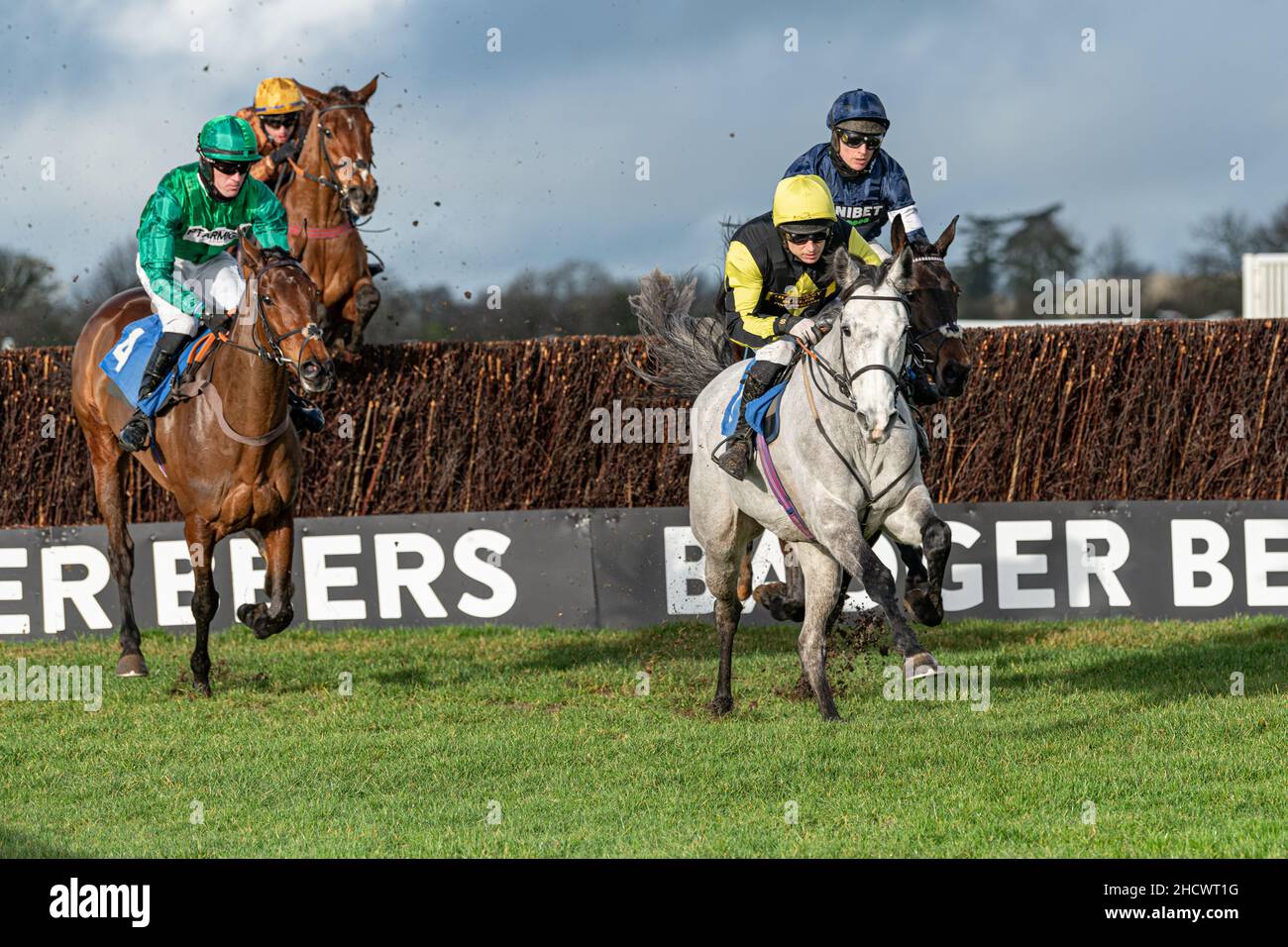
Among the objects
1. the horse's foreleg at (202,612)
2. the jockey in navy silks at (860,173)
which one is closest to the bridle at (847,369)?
the jockey in navy silks at (860,173)

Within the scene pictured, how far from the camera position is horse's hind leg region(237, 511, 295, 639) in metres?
8.89

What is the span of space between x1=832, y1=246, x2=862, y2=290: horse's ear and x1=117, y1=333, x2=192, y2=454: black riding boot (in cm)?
410

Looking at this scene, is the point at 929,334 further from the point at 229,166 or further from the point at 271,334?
the point at 229,166

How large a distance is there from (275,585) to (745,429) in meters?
2.85

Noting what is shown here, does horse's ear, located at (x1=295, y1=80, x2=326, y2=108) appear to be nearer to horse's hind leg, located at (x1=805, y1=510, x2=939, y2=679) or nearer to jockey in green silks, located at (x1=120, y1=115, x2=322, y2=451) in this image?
jockey in green silks, located at (x1=120, y1=115, x2=322, y2=451)

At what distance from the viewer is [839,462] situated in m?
7.41

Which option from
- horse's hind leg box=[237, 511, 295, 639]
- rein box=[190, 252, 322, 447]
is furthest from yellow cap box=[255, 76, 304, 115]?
horse's hind leg box=[237, 511, 295, 639]

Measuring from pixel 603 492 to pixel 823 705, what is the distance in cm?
496

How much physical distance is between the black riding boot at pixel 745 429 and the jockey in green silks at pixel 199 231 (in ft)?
9.47

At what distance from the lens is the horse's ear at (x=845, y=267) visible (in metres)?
7.14

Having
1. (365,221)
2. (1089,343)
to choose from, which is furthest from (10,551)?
(1089,343)

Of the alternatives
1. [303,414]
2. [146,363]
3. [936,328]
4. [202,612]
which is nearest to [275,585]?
[202,612]

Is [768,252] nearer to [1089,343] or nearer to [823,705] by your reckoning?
[823,705]

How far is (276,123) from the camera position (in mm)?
12766
